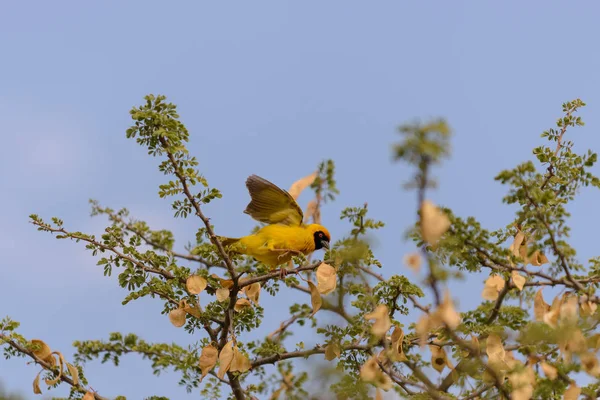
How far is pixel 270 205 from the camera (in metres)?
6.21

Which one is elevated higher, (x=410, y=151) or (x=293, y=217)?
(x=293, y=217)

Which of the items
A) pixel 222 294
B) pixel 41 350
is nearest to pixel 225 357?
pixel 222 294

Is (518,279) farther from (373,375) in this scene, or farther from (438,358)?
A: (373,375)

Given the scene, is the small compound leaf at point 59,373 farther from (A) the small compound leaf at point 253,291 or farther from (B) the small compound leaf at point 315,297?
(B) the small compound leaf at point 315,297

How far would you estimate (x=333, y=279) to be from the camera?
13.4 ft

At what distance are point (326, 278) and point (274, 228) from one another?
218 cm

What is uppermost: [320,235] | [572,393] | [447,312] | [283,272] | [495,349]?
[320,235]

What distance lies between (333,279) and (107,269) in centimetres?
160

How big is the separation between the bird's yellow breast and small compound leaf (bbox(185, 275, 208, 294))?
125cm

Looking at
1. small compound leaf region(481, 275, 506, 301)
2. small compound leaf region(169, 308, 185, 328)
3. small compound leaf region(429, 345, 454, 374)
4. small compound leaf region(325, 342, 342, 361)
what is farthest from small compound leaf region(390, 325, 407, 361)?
small compound leaf region(169, 308, 185, 328)

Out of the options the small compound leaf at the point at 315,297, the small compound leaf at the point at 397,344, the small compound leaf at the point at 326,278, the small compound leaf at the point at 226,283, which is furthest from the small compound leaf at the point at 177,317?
the small compound leaf at the point at 397,344

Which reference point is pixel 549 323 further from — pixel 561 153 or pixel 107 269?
pixel 107 269

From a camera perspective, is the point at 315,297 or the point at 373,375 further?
the point at 315,297

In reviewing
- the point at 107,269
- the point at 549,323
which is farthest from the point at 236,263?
the point at 549,323
